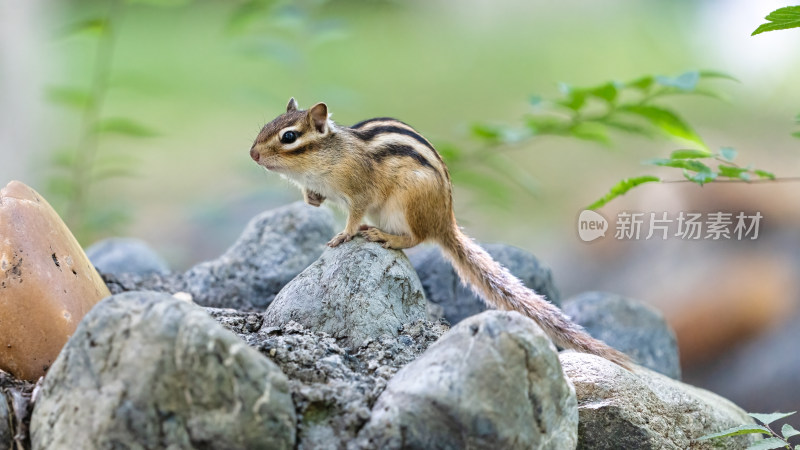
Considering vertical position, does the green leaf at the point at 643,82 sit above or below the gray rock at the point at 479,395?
above

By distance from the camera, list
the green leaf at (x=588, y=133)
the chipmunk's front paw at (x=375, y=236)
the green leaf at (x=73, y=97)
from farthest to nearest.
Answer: the green leaf at (x=73, y=97), the green leaf at (x=588, y=133), the chipmunk's front paw at (x=375, y=236)

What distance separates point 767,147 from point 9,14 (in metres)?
4.02

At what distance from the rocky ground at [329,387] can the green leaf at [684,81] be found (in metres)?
0.98

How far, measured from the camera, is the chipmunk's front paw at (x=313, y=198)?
2.54 m

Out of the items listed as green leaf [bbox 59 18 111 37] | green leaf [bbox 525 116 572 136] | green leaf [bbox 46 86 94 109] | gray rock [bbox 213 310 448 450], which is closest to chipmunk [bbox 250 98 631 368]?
gray rock [bbox 213 310 448 450]

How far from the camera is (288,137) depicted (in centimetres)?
234

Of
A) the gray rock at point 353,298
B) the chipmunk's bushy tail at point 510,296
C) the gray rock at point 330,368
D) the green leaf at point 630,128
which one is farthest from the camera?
the green leaf at point 630,128

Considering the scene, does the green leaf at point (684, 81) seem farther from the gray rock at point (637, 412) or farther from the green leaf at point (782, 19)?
the gray rock at point (637, 412)

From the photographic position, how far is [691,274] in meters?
3.69

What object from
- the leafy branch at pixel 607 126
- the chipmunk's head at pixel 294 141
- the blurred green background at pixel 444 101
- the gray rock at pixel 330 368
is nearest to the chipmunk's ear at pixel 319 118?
the chipmunk's head at pixel 294 141

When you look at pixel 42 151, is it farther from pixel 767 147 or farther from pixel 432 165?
pixel 767 147

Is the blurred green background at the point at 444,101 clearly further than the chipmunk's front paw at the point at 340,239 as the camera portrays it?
Yes

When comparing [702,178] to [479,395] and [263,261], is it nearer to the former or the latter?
[479,395]

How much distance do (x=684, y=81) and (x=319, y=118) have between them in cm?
119
